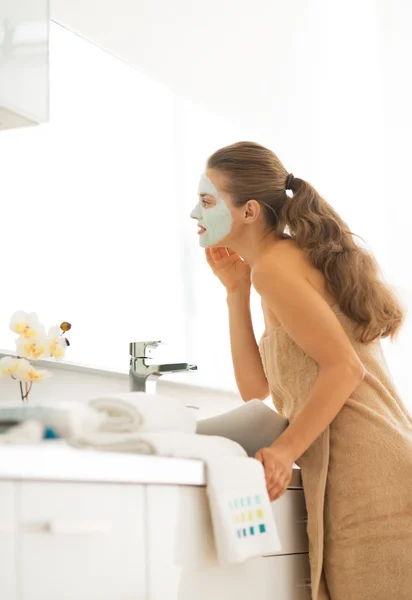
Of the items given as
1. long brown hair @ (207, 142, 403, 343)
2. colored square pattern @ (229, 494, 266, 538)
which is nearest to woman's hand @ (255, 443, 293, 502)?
colored square pattern @ (229, 494, 266, 538)

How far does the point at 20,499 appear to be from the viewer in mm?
1048

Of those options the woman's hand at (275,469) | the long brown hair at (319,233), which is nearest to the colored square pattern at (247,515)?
the woman's hand at (275,469)

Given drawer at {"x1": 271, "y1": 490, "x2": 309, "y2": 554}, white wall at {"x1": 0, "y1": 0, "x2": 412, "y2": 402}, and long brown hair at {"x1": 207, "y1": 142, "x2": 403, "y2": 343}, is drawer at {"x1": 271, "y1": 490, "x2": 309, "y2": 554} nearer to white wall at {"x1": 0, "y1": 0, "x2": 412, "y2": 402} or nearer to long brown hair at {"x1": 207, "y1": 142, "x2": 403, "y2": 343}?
long brown hair at {"x1": 207, "y1": 142, "x2": 403, "y2": 343}

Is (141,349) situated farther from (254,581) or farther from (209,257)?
(254,581)

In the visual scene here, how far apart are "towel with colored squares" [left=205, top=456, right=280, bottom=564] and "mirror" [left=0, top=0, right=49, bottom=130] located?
710 millimetres

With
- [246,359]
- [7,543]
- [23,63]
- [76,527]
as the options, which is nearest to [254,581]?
[76,527]

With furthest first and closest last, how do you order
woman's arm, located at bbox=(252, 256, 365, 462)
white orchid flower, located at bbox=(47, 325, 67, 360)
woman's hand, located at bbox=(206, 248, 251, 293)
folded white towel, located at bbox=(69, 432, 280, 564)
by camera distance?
woman's hand, located at bbox=(206, 248, 251, 293), white orchid flower, located at bbox=(47, 325, 67, 360), woman's arm, located at bbox=(252, 256, 365, 462), folded white towel, located at bbox=(69, 432, 280, 564)

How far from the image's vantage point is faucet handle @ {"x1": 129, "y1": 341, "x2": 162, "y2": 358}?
2127 millimetres

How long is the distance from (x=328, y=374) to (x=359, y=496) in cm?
23

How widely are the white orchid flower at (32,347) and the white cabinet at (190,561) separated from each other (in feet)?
1.66

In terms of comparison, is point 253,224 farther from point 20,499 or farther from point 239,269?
point 20,499

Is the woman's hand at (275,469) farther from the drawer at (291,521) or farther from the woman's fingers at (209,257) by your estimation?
the woman's fingers at (209,257)

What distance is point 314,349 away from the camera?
1704 mm

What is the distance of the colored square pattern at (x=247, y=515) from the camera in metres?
1.38
